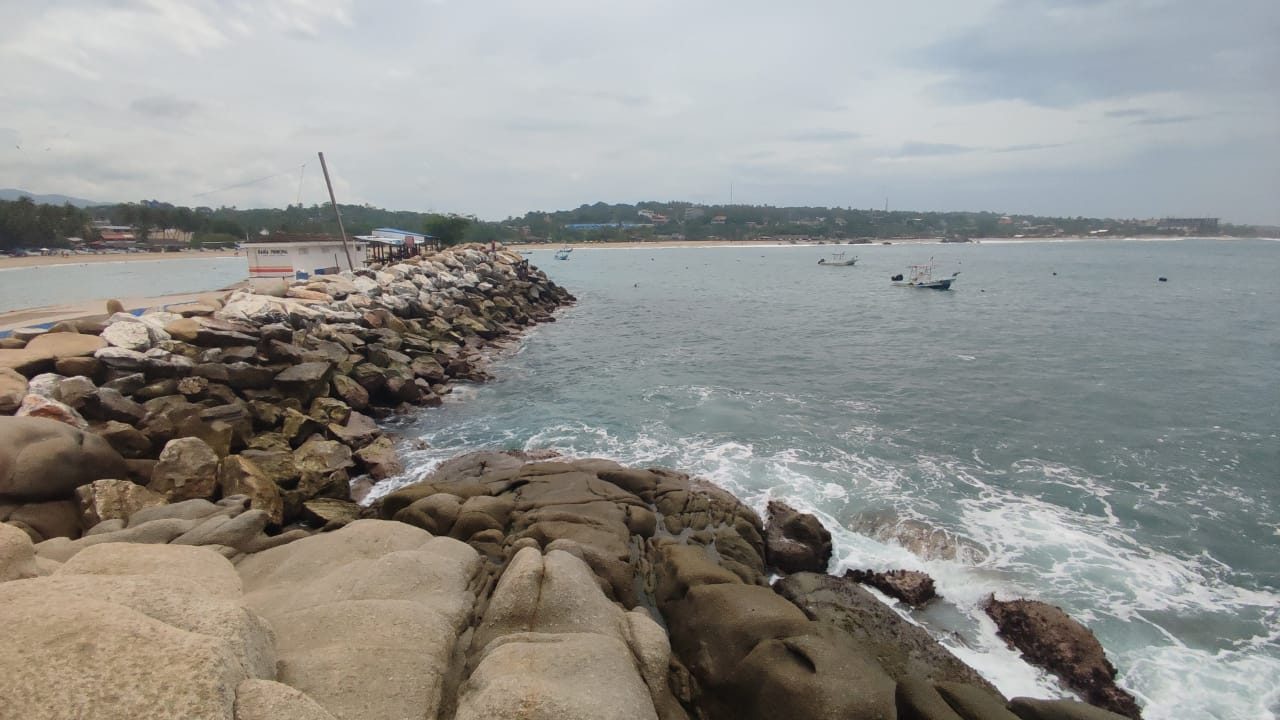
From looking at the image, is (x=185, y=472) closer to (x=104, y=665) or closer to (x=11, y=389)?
(x=11, y=389)

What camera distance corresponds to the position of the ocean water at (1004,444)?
9570 mm

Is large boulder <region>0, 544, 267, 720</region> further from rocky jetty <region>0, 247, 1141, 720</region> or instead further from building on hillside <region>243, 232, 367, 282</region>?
building on hillside <region>243, 232, 367, 282</region>

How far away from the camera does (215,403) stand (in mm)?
14617

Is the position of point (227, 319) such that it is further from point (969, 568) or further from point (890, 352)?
point (890, 352)

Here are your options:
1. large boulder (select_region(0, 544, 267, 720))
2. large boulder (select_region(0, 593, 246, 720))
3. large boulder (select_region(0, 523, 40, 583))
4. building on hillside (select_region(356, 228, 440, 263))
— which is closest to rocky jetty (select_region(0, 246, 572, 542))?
large boulder (select_region(0, 523, 40, 583))

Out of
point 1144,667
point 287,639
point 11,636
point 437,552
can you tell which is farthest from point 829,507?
point 11,636

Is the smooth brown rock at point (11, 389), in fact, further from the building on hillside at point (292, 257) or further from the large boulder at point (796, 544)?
the building on hillside at point (292, 257)

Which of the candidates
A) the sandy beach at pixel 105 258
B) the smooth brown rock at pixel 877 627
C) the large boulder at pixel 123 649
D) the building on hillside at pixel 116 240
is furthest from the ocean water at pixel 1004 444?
the building on hillside at pixel 116 240

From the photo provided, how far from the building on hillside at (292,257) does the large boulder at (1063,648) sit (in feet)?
118

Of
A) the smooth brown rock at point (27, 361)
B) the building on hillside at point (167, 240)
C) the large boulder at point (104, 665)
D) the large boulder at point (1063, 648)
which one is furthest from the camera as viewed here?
the building on hillside at point (167, 240)

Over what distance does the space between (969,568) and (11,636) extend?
12.4 m

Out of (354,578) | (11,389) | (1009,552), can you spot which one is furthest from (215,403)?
(1009,552)

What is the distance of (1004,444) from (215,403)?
20.9 metres

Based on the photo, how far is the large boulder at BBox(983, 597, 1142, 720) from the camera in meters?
7.94
